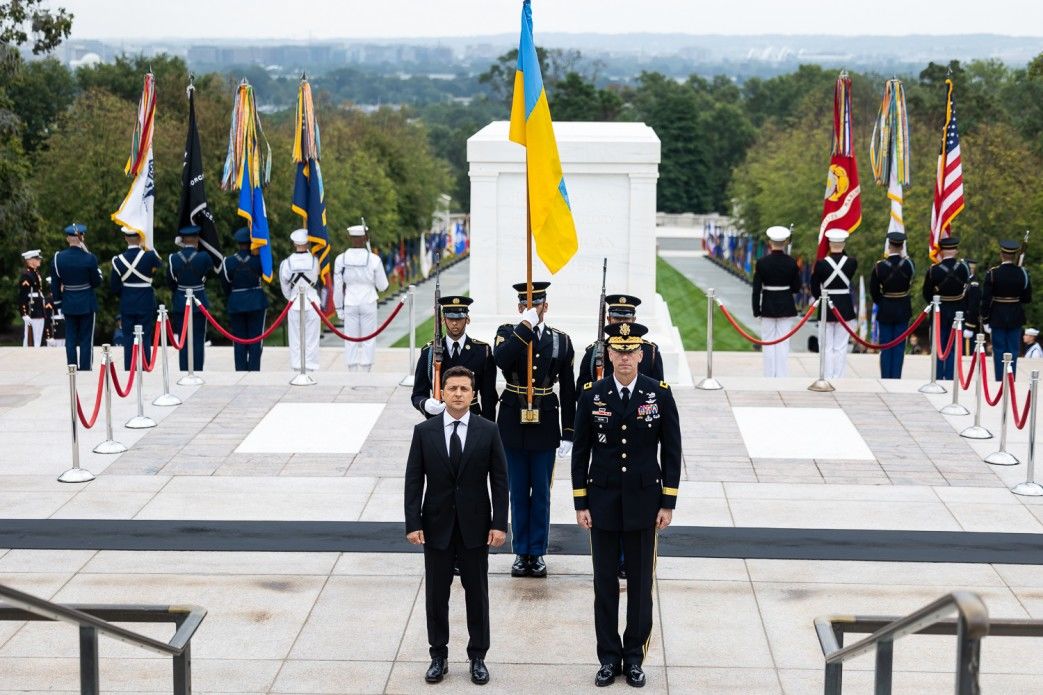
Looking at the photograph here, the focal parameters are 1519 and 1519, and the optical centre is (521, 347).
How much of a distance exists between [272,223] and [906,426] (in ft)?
75.4

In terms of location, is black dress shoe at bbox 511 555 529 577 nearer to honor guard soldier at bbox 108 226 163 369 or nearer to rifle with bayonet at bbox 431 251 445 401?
rifle with bayonet at bbox 431 251 445 401

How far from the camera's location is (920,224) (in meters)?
30.8

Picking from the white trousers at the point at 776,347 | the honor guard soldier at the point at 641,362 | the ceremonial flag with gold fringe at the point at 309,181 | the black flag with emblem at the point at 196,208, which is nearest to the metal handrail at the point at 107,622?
the honor guard soldier at the point at 641,362

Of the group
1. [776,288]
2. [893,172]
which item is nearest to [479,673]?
[776,288]

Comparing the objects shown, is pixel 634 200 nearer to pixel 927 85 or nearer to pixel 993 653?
pixel 993 653

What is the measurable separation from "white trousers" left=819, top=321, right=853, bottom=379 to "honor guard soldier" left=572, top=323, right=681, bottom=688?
8.09 m

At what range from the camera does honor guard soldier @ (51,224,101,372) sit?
1445 centimetres

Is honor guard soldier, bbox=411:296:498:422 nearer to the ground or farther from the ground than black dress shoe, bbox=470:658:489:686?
farther from the ground

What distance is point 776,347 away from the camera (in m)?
14.6

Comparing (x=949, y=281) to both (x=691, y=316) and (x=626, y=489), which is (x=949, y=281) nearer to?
(x=626, y=489)

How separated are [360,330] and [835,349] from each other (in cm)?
462

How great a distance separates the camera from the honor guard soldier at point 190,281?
14570 millimetres

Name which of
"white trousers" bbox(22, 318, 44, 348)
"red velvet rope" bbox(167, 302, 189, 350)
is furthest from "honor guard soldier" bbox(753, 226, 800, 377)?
"white trousers" bbox(22, 318, 44, 348)

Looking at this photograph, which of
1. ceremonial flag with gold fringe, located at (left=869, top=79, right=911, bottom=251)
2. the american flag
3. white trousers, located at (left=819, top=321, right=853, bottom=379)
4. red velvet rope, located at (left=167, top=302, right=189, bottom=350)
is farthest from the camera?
ceremonial flag with gold fringe, located at (left=869, top=79, right=911, bottom=251)
